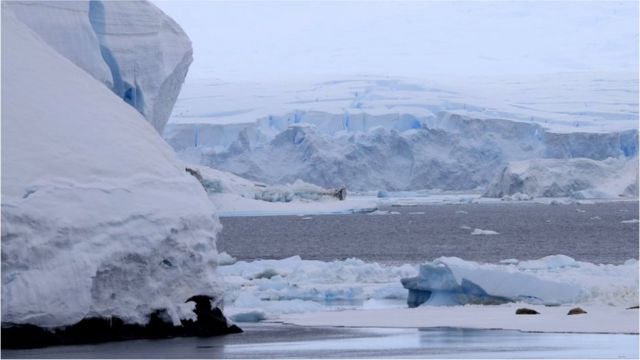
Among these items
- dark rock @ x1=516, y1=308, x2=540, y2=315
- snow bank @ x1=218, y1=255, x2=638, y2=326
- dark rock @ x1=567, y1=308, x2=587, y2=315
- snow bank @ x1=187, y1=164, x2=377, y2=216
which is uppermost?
dark rock @ x1=567, y1=308, x2=587, y2=315

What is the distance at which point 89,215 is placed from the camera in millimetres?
8125

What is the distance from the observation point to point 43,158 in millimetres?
8352

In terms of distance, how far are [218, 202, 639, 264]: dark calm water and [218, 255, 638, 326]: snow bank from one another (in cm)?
637

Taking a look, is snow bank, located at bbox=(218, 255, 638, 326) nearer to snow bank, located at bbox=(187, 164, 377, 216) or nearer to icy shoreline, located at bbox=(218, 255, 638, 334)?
icy shoreline, located at bbox=(218, 255, 638, 334)

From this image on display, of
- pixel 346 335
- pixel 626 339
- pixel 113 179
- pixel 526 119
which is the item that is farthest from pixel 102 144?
pixel 526 119

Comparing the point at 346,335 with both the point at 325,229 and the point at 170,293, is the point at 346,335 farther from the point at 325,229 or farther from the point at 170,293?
the point at 325,229

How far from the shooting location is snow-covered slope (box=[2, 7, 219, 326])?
785 cm

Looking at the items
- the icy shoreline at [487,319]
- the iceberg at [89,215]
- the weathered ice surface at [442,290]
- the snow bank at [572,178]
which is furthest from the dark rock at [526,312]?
the snow bank at [572,178]

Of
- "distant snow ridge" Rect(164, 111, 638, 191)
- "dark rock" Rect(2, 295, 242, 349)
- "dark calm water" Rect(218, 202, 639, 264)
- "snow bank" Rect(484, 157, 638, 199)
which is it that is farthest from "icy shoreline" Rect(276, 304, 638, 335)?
"distant snow ridge" Rect(164, 111, 638, 191)

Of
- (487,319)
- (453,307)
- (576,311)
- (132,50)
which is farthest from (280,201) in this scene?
(487,319)

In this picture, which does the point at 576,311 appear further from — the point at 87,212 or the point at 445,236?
the point at 445,236

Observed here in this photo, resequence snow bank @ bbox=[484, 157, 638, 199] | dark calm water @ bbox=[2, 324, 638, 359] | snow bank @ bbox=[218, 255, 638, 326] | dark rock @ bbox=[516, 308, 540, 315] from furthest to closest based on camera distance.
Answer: snow bank @ bbox=[484, 157, 638, 199]
snow bank @ bbox=[218, 255, 638, 326]
dark rock @ bbox=[516, 308, 540, 315]
dark calm water @ bbox=[2, 324, 638, 359]

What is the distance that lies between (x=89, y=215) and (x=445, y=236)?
24470 millimetres

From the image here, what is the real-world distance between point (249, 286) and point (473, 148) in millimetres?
38751
